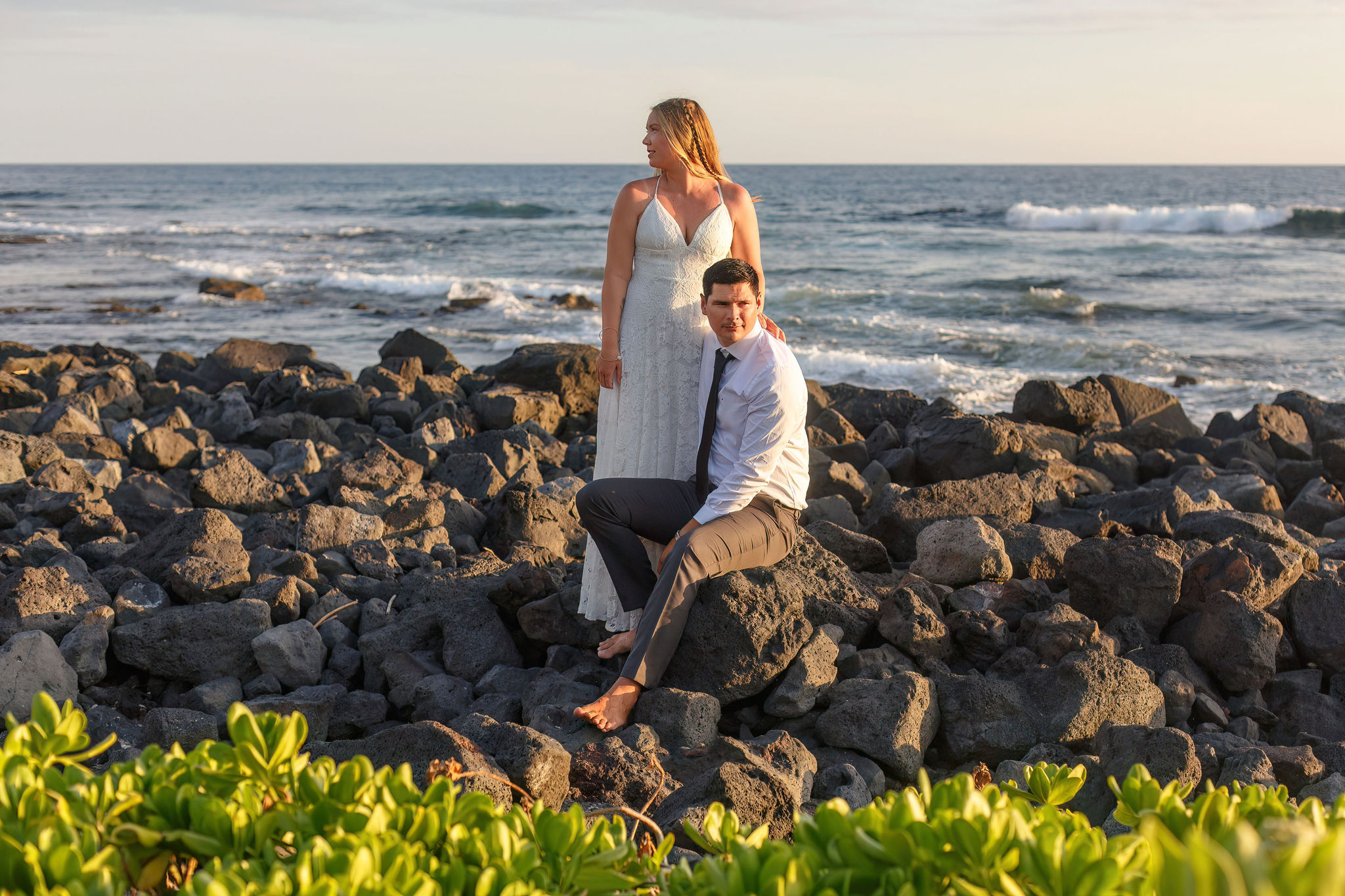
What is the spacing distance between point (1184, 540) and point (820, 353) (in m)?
9.38

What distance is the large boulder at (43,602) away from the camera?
14.4 ft

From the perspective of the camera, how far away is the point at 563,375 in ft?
33.5

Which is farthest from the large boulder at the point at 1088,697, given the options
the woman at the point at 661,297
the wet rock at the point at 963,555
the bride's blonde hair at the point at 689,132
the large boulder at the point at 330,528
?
the large boulder at the point at 330,528

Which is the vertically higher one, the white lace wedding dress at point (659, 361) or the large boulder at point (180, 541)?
the white lace wedding dress at point (659, 361)

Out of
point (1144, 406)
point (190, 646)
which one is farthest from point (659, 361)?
point (1144, 406)

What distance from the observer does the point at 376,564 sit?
17.0 ft

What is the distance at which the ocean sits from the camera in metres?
15.1

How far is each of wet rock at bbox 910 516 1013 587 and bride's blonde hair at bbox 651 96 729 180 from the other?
2069 millimetres

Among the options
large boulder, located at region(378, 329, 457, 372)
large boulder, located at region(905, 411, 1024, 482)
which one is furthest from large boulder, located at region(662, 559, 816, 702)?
large boulder, located at region(378, 329, 457, 372)

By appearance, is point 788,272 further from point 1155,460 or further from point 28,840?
point 28,840

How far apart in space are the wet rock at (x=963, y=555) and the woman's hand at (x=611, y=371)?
1.76 m

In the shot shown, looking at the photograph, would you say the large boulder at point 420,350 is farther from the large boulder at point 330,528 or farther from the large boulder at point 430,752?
the large boulder at point 430,752

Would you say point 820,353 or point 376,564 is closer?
point 376,564

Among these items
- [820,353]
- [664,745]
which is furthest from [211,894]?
[820,353]
